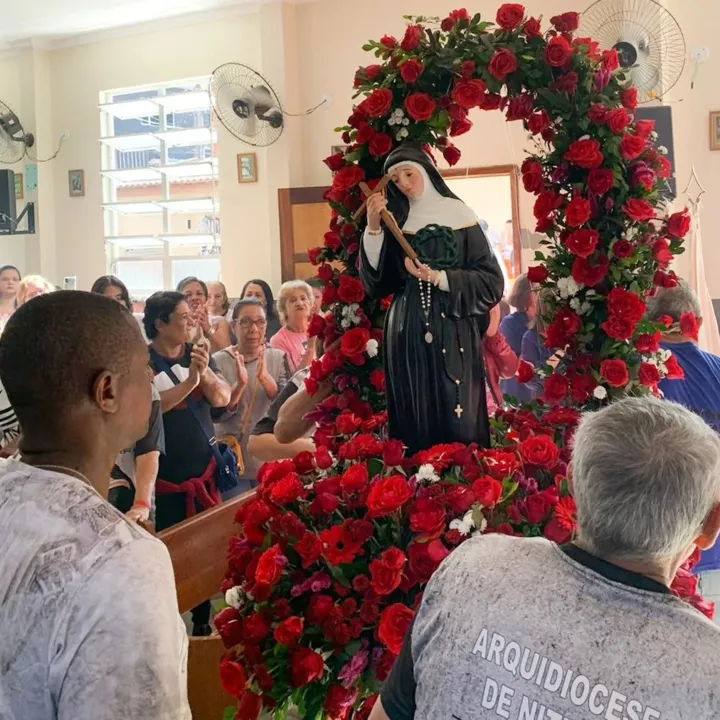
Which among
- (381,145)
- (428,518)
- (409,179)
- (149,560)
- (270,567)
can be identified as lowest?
(270,567)

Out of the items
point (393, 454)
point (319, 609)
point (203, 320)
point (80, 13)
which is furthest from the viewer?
point (80, 13)

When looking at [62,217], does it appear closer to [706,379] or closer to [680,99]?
[680,99]

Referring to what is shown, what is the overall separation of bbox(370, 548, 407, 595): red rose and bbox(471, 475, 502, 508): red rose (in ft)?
0.64

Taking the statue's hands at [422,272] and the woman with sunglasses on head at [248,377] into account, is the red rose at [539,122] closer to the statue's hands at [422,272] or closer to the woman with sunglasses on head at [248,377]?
the statue's hands at [422,272]

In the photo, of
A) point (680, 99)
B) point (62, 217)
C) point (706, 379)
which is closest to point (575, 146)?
point (706, 379)

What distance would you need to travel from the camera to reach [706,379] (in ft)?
9.98

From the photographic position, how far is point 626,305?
2113 millimetres

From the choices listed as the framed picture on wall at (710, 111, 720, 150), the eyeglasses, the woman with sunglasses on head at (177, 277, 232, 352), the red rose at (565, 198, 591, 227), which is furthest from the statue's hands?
the framed picture on wall at (710, 111, 720, 150)

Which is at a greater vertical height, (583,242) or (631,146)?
(631,146)

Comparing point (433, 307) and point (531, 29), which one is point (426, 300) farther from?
point (531, 29)

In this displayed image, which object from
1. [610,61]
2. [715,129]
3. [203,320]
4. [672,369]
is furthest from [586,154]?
[715,129]

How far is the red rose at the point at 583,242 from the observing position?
83.8 inches

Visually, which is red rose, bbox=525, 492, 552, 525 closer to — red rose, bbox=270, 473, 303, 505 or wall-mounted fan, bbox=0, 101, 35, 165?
red rose, bbox=270, 473, 303, 505

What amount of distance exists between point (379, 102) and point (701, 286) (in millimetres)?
4078
